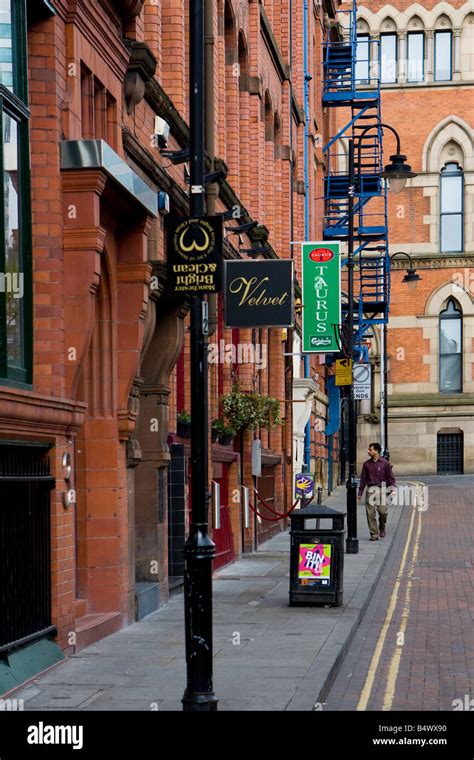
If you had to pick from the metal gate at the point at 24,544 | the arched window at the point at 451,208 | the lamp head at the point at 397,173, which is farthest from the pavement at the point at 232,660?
the arched window at the point at 451,208

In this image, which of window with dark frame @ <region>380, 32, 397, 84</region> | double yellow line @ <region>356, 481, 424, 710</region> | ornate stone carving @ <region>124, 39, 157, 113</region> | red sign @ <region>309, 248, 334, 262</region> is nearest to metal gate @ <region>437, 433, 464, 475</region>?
window with dark frame @ <region>380, 32, 397, 84</region>

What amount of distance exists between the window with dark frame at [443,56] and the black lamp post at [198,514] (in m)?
52.6

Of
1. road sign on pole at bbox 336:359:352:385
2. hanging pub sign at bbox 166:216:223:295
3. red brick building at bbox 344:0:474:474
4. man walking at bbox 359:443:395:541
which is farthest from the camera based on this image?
red brick building at bbox 344:0:474:474

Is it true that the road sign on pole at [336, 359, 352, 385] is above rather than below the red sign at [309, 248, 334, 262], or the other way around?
below

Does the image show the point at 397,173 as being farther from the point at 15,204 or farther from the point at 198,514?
the point at 198,514

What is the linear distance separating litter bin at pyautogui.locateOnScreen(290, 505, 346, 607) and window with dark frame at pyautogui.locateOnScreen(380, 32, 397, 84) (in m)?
46.7

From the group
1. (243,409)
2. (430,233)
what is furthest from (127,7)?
(430,233)

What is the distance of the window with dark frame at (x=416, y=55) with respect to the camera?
200 feet

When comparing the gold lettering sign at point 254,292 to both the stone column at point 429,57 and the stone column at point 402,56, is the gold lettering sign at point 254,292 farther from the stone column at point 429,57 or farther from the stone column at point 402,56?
the stone column at point 429,57

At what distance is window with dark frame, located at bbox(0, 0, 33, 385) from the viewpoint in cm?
1113

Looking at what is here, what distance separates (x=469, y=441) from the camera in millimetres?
57750

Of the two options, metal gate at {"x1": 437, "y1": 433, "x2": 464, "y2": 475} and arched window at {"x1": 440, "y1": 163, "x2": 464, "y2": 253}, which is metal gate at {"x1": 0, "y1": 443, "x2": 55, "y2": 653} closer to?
metal gate at {"x1": 437, "y1": 433, "x2": 464, "y2": 475}

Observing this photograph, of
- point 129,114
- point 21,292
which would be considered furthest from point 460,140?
point 21,292

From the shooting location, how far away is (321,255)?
106 feet
